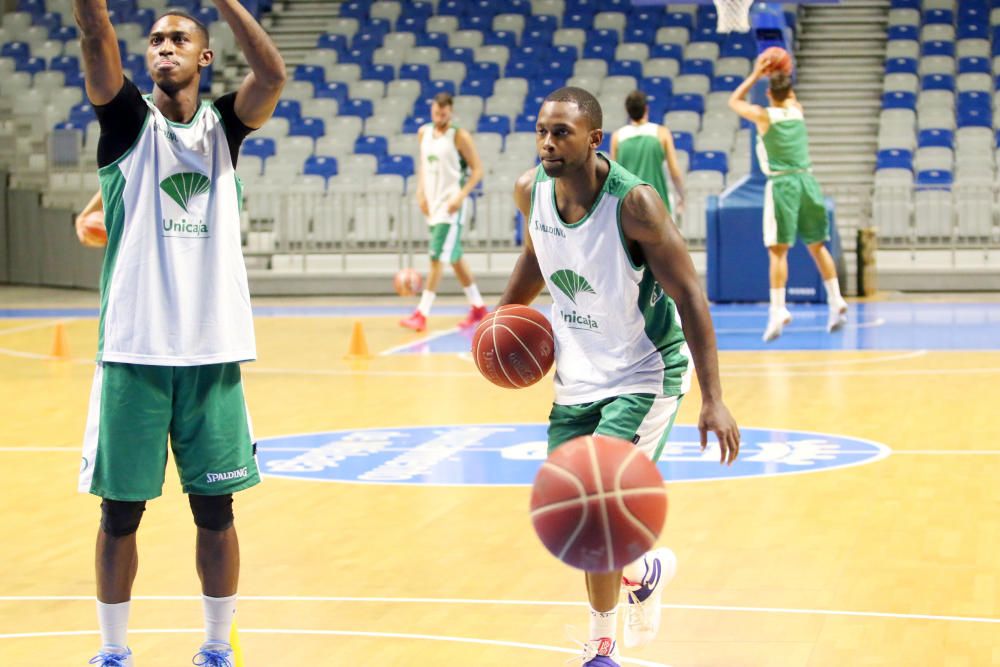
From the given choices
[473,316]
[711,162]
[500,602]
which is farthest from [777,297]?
[500,602]

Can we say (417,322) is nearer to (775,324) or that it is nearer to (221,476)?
(775,324)

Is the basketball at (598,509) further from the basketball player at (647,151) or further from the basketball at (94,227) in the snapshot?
the basketball player at (647,151)

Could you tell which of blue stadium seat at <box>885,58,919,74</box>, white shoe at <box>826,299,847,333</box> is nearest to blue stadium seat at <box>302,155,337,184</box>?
blue stadium seat at <box>885,58,919,74</box>

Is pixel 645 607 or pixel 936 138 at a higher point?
pixel 936 138

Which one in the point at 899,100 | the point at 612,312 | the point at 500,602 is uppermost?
the point at 899,100

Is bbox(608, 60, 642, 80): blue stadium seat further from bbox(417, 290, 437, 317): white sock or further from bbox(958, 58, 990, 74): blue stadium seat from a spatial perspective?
bbox(417, 290, 437, 317): white sock

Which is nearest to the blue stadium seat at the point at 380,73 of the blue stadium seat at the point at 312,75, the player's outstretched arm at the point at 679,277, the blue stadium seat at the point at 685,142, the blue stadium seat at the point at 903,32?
the blue stadium seat at the point at 312,75

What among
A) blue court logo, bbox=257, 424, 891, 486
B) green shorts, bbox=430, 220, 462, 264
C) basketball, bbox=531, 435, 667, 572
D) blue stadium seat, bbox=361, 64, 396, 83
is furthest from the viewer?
blue stadium seat, bbox=361, 64, 396, 83

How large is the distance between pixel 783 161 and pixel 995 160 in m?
8.06

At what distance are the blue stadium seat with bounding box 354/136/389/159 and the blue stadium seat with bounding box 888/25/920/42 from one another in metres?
7.88

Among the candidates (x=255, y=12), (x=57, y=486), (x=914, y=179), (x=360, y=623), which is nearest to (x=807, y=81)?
(x=914, y=179)

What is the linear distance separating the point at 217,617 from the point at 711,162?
1698 cm

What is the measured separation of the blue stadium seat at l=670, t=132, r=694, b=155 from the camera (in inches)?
840

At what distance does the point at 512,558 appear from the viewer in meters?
6.13
